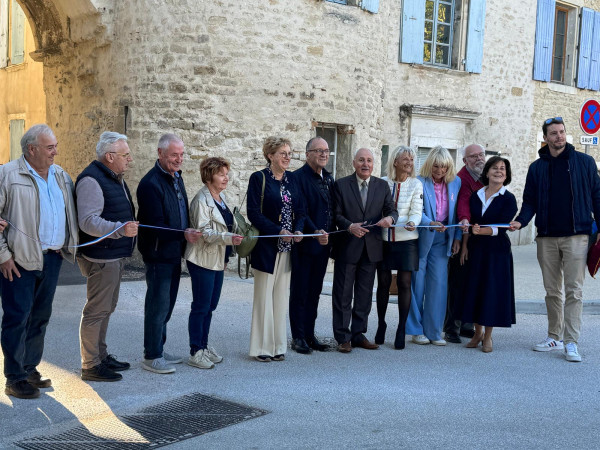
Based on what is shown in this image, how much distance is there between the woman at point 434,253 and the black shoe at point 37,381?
3.41 m

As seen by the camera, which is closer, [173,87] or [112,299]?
[112,299]

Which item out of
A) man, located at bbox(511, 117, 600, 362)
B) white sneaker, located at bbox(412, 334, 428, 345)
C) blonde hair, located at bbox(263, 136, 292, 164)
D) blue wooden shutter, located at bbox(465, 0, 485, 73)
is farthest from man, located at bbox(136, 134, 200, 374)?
blue wooden shutter, located at bbox(465, 0, 485, 73)

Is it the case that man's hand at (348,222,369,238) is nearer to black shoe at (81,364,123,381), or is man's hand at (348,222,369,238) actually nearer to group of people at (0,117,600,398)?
group of people at (0,117,600,398)

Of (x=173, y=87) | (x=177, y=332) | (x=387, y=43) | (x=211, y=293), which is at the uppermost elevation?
(x=387, y=43)

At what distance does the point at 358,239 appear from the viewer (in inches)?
261

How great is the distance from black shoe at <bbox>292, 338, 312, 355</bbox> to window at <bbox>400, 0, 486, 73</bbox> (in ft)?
31.6

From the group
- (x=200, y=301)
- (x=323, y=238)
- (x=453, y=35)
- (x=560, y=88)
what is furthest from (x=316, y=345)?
(x=560, y=88)

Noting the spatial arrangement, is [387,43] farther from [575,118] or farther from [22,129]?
[22,129]

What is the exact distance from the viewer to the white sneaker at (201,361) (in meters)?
5.86

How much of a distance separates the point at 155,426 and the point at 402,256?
10.0 feet

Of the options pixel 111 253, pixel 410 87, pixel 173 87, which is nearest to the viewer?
pixel 111 253

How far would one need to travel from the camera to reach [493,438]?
4.37 metres

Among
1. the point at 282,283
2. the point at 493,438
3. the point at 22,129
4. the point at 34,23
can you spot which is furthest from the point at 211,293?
the point at 22,129

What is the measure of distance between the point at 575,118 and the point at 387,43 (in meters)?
7.20
